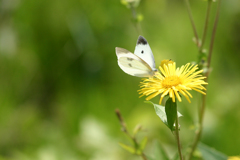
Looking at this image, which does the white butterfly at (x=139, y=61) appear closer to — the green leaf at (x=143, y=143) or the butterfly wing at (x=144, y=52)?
the butterfly wing at (x=144, y=52)

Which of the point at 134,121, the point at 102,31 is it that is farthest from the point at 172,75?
the point at 102,31

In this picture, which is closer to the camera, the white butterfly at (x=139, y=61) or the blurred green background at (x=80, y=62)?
the white butterfly at (x=139, y=61)

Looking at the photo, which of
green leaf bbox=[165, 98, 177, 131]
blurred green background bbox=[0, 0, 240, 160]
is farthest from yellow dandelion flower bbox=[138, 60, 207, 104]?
blurred green background bbox=[0, 0, 240, 160]

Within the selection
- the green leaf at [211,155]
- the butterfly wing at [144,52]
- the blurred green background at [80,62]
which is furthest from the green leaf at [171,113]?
the blurred green background at [80,62]

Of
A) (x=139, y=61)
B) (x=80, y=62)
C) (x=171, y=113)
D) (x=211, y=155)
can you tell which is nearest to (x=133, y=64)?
→ (x=139, y=61)

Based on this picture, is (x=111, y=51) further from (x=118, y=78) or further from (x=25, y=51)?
(x=25, y=51)

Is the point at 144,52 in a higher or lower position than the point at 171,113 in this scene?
higher

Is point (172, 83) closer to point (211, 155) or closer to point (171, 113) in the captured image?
point (171, 113)
